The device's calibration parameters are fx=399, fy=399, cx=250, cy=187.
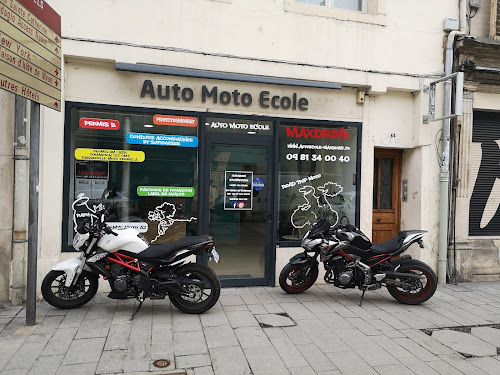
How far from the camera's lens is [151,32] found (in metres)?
6.07

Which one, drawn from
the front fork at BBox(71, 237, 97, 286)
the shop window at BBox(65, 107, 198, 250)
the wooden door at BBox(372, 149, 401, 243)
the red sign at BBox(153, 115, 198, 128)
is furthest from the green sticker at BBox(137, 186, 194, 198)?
the wooden door at BBox(372, 149, 401, 243)

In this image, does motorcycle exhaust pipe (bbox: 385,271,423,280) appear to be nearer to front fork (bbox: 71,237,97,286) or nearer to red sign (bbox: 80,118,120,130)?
front fork (bbox: 71,237,97,286)

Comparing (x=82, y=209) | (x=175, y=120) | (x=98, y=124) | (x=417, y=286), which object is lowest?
(x=417, y=286)

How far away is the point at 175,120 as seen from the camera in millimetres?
6289

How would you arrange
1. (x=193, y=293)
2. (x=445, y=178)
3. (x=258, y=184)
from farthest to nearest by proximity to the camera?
(x=445, y=178), (x=258, y=184), (x=193, y=293)

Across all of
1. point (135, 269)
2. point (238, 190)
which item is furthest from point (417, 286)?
point (135, 269)

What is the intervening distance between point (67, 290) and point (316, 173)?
168 inches

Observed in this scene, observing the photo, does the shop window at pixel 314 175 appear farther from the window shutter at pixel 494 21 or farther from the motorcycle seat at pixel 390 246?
the window shutter at pixel 494 21

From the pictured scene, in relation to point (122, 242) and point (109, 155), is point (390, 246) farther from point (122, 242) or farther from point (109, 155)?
point (109, 155)

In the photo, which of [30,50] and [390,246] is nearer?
[30,50]

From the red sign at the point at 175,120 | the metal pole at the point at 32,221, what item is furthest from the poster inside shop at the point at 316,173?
the metal pole at the point at 32,221

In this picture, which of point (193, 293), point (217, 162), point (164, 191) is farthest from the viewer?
point (217, 162)

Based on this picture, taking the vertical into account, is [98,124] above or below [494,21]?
below

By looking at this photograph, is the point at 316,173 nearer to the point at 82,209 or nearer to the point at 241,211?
the point at 241,211
